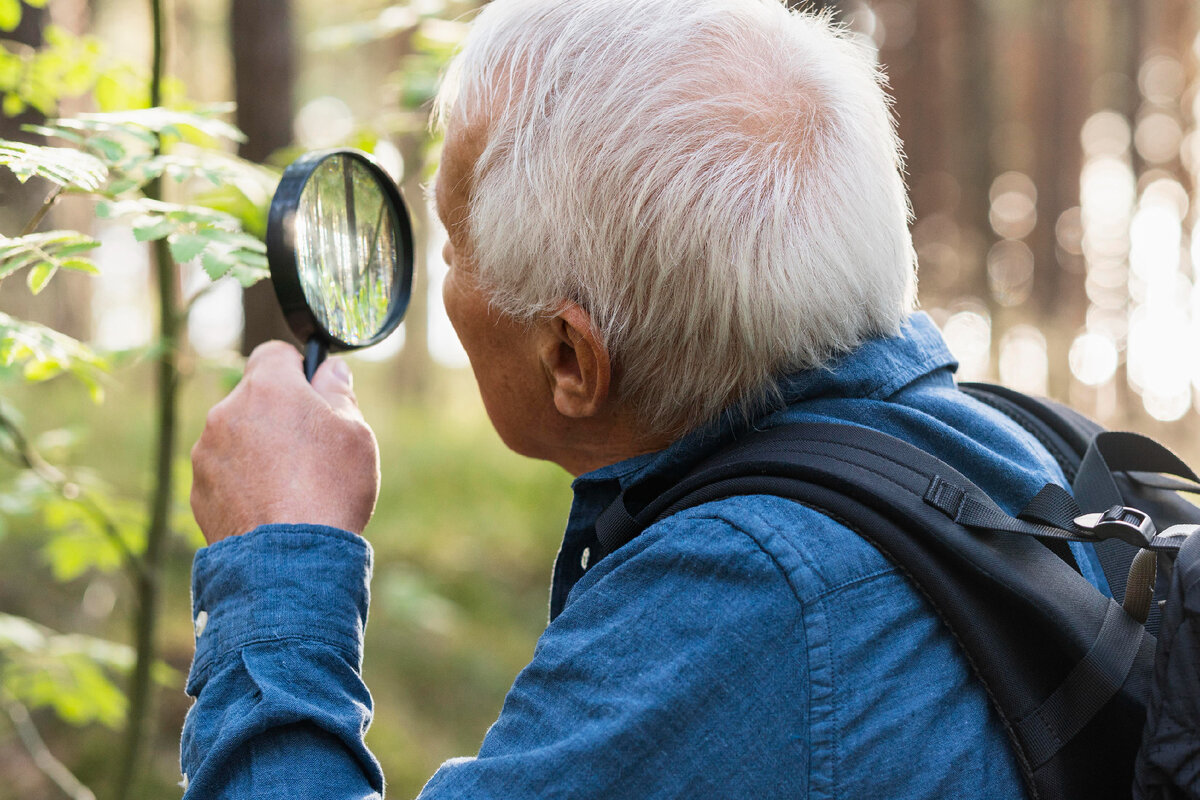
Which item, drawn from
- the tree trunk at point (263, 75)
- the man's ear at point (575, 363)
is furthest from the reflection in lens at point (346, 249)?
the tree trunk at point (263, 75)

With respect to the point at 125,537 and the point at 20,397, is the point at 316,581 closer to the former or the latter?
the point at 125,537

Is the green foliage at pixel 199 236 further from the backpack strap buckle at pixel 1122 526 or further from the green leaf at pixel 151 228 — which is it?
the backpack strap buckle at pixel 1122 526

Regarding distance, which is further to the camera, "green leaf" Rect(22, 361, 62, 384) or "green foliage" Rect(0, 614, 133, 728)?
"green foliage" Rect(0, 614, 133, 728)

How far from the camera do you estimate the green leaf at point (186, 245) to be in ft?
4.64

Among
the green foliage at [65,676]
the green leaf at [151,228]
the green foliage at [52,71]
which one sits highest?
the green foliage at [52,71]

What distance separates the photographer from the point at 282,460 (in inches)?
59.3

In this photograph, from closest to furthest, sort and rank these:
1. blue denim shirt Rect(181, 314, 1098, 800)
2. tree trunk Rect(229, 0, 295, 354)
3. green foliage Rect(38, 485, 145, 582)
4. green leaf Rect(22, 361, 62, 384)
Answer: blue denim shirt Rect(181, 314, 1098, 800) < green leaf Rect(22, 361, 62, 384) < green foliage Rect(38, 485, 145, 582) < tree trunk Rect(229, 0, 295, 354)

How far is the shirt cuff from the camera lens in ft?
4.41

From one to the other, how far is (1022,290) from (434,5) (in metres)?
11.3

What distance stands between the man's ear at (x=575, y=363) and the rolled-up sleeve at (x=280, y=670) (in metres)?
0.38

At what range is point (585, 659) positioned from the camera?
1.15 m

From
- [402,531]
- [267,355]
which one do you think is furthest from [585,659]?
[402,531]

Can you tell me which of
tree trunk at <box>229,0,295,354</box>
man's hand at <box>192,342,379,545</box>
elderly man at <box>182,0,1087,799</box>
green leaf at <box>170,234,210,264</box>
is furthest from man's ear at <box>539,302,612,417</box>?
tree trunk at <box>229,0,295,354</box>

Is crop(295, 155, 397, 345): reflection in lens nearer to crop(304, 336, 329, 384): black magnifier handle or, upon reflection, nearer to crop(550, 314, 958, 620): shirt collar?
crop(304, 336, 329, 384): black magnifier handle
